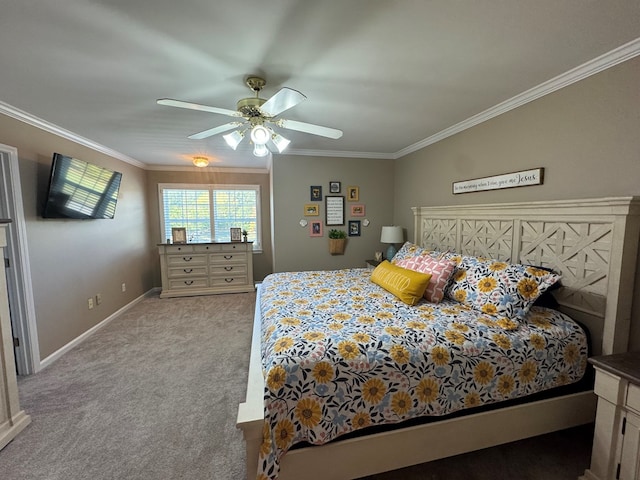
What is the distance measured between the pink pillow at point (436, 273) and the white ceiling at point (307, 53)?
1362mm

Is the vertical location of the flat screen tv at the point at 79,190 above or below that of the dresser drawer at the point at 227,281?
above

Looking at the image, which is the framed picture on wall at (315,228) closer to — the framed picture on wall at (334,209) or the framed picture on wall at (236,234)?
the framed picture on wall at (334,209)

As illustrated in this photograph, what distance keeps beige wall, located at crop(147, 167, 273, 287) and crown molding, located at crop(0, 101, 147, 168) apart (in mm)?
888

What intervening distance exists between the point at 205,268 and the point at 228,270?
0.39 m

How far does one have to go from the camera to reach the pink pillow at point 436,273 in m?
2.05

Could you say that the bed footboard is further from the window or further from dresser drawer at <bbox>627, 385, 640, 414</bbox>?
the window

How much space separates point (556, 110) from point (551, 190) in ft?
1.92

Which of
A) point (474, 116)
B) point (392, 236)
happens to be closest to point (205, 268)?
point (392, 236)

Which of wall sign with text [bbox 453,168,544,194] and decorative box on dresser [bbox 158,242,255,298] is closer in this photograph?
wall sign with text [bbox 453,168,544,194]

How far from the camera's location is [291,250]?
→ 13.2 feet

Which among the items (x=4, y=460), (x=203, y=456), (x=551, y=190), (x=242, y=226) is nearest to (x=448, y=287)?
(x=551, y=190)

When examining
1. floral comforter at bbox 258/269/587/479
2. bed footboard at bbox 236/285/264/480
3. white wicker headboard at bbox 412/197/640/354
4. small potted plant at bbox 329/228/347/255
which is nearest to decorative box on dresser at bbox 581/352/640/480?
floral comforter at bbox 258/269/587/479

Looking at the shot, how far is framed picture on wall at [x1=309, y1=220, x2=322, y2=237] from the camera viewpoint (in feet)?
13.2

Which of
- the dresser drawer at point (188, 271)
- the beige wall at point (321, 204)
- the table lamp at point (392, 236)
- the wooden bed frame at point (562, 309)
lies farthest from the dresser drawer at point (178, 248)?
the table lamp at point (392, 236)
